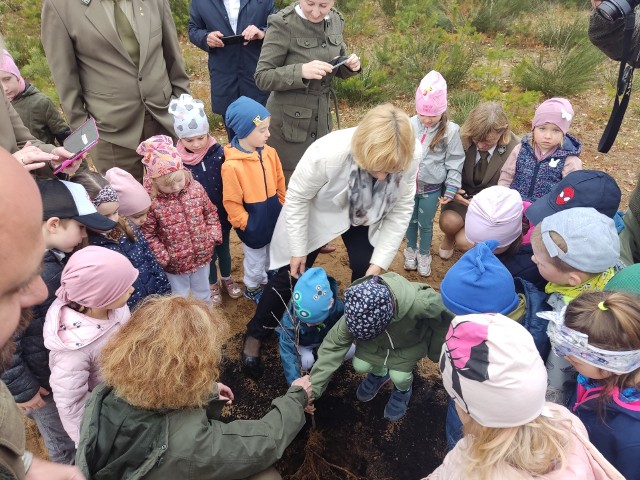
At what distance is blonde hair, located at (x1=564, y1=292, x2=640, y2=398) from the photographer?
162cm

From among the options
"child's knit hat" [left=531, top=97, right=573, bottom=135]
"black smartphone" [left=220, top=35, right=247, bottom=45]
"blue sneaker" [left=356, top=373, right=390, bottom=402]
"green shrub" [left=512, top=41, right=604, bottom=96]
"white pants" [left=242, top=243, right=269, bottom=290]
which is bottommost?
"blue sneaker" [left=356, top=373, right=390, bottom=402]

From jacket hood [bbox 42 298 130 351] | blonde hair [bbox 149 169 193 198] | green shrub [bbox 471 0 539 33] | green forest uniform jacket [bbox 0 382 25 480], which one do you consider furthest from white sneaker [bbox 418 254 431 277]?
green shrub [bbox 471 0 539 33]

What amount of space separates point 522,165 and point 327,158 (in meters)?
1.49

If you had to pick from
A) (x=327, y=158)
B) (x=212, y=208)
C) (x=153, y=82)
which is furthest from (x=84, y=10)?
(x=327, y=158)

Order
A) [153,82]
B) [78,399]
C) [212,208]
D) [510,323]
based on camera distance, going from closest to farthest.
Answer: [510,323] → [78,399] → [212,208] → [153,82]

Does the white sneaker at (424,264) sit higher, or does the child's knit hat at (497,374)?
the child's knit hat at (497,374)

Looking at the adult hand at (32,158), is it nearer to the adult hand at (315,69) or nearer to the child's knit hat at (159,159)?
the child's knit hat at (159,159)

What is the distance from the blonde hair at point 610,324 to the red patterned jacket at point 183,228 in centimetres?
205

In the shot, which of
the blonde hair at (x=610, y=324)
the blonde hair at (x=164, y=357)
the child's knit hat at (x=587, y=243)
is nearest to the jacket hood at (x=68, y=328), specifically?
the blonde hair at (x=164, y=357)

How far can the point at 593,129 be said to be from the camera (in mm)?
5875

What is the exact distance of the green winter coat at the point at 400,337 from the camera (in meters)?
2.27

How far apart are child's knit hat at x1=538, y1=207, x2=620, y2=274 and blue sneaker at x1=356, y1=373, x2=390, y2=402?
120cm

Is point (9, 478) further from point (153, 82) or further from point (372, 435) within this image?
point (153, 82)

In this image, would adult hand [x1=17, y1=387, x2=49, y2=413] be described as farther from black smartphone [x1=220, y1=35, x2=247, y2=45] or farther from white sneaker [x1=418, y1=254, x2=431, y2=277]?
black smartphone [x1=220, y1=35, x2=247, y2=45]
